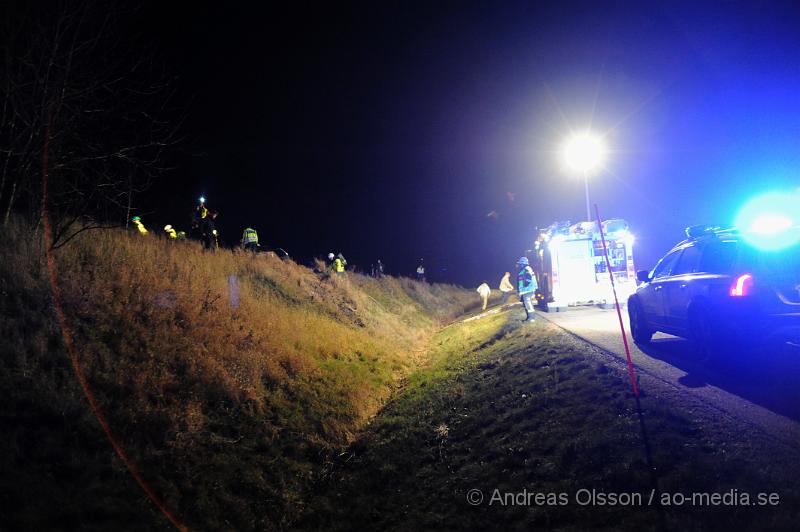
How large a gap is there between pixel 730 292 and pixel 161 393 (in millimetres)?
7410

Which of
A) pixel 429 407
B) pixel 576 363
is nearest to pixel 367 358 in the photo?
pixel 429 407

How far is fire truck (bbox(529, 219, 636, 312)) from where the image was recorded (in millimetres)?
15117

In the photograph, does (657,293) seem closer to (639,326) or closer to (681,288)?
(681,288)

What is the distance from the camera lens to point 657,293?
7852 millimetres

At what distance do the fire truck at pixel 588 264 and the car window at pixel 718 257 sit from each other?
8854mm

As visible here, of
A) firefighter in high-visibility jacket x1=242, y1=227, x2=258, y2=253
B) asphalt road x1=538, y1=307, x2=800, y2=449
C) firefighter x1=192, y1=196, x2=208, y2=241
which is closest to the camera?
asphalt road x1=538, y1=307, x2=800, y2=449

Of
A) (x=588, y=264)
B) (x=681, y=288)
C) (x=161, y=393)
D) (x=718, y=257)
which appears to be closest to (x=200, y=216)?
(x=161, y=393)

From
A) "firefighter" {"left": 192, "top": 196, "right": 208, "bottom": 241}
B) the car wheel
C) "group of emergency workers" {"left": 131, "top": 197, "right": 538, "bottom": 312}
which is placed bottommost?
the car wheel

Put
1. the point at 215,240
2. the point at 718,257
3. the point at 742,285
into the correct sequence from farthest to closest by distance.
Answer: the point at 215,240
the point at 718,257
the point at 742,285

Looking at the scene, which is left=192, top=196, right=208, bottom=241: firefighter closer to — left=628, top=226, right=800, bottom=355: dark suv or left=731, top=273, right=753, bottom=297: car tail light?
left=628, top=226, right=800, bottom=355: dark suv

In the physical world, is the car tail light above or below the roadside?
above

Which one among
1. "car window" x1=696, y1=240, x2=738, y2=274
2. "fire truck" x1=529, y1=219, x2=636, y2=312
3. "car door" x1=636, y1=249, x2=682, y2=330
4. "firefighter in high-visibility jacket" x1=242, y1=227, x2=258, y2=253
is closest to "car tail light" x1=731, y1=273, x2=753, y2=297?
"car window" x1=696, y1=240, x2=738, y2=274

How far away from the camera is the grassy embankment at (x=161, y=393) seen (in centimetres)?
415

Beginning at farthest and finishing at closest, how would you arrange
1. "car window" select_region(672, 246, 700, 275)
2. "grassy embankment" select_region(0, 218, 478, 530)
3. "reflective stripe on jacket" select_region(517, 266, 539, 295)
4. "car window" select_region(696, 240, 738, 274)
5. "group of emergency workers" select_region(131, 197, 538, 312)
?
"group of emergency workers" select_region(131, 197, 538, 312)
"reflective stripe on jacket" select_region(517, 266, 539, 295)
"car window" select_region(672, 246, 700, 275)
"car window" select_region(696, 240, 738, 274)
"grassy embankment" select_region(0, 218, 478, 530)
